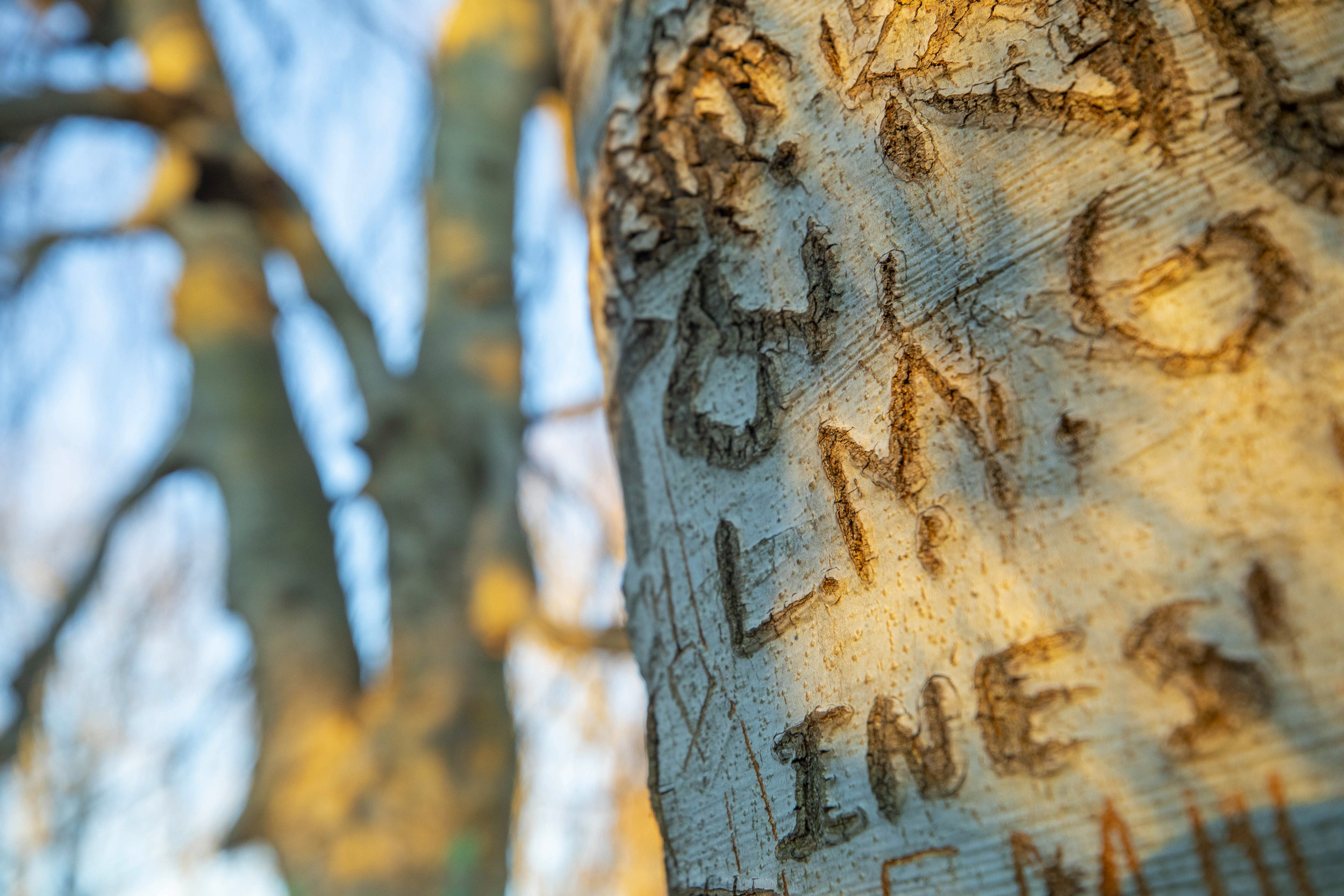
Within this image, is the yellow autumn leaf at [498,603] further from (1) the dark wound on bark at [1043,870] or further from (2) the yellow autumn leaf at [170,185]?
(1) the dark wound on bark at [1043,870]

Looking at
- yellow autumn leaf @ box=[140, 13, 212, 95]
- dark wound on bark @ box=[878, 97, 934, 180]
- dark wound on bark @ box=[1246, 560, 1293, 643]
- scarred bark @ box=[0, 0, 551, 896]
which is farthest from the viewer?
yellow autumn leaf @ box=[140, 13, 212, 95]

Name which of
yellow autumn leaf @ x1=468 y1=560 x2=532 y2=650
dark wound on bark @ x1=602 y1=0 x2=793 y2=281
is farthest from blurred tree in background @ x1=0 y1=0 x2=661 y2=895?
dark wound on bark @ x1=602 y1=0 x2=793 y2=281

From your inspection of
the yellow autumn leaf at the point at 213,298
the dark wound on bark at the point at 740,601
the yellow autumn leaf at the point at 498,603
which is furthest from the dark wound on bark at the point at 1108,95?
the yellow autumn leaf at the point at 213,298

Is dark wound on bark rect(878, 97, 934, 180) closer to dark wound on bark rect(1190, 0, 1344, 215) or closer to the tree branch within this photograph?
dark wound on bark rect(1190, 0, 1344, 215)

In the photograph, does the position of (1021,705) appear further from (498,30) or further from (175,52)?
(175,52)

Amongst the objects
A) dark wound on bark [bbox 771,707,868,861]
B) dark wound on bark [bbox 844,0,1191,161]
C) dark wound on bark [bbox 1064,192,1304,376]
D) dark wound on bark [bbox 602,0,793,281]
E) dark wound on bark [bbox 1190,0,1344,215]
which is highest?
dark wound on bark [bbox 602,0,793,281]

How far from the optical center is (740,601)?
1.43ft

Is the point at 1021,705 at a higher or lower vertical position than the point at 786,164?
lower

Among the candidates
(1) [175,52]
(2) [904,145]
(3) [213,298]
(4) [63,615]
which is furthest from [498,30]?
(2) [904,145]

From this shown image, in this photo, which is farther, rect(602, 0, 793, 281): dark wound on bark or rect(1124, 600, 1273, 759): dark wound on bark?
rect(602, 0, 793, 281): dark wound on bark

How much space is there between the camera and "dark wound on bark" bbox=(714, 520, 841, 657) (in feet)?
1.32

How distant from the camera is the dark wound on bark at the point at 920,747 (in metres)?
0.34

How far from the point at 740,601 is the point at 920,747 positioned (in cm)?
11

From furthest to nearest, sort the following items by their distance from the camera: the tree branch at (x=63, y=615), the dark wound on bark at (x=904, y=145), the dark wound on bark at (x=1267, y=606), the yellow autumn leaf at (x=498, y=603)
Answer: the tree branch at (x=63, y=615) < the yellow autumn leaf at (x=498, y=603) < the dark wound on bark at (x=904, y=145) < the dark wound on bark at (x=1267, y=606)
